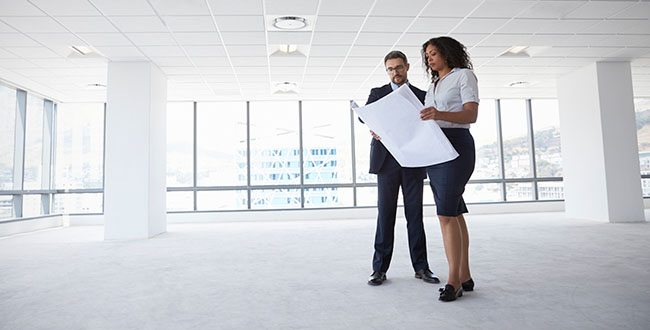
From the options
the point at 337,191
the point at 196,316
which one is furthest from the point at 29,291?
the point at 337,191

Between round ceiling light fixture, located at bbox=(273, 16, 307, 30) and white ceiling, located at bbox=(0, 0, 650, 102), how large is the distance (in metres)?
0.15

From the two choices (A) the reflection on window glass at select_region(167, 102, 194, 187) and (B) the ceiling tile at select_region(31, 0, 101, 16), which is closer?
(B) the ceiling tile at select_region(31, 0, 101, 16)

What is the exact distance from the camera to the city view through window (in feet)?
27.2

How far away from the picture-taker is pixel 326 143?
880 centimetres

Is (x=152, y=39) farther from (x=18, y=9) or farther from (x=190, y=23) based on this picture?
(x=18, y=9)

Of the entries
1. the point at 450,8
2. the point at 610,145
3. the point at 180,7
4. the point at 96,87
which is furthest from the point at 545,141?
the point at 96,87

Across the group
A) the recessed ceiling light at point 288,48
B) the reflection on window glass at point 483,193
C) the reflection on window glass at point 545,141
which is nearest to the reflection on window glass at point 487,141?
the reflection on window glass at point 483,193

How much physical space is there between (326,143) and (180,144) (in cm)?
335

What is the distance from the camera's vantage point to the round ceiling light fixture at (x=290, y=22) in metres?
4.47

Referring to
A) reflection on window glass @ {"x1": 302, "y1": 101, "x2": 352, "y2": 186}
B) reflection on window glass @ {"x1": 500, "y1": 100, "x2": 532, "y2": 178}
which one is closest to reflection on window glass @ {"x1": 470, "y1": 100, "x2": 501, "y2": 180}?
reflection on window glass @ {"x1": 500, "y1": 100, "x2": 532, "y2": 178}

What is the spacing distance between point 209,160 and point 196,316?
6970 millimetres

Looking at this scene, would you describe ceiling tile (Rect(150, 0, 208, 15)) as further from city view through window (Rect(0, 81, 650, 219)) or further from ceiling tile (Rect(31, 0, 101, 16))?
city view through window (Rect(0, 81, 650, 219))

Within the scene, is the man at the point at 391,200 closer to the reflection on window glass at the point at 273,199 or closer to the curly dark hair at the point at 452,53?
the curly dark hair at the point at 452,53

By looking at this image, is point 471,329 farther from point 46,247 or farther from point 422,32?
point 46,247
